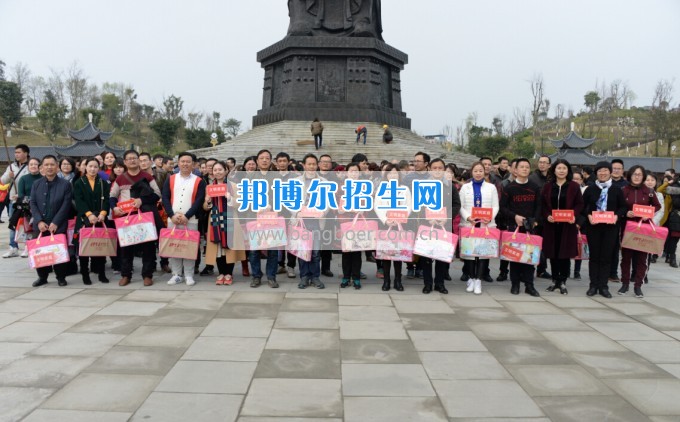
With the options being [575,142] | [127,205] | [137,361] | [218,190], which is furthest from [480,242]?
[575,142]

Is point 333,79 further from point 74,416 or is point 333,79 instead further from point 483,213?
point 74,416

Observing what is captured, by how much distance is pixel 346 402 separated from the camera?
3.01 metres

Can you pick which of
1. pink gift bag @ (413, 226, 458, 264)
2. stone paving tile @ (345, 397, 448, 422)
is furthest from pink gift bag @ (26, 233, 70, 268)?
stone paving tile @ (345, 397, 448, 422)

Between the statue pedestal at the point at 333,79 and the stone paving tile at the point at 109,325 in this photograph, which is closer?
the stone paving tile at the point at 109,325

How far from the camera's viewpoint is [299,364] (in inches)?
143

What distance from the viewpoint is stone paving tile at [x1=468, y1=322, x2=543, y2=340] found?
4340 millimetres

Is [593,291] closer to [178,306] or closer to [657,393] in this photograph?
[657,393]

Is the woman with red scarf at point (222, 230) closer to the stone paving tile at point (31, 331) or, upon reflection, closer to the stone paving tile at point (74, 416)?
the stone paving tile at point (31, 331)

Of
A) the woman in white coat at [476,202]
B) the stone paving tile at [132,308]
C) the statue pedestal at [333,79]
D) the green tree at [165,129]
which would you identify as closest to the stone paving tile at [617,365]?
the woman in white coat at [476,202]

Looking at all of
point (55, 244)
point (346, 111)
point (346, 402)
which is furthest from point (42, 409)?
point (346, 111)

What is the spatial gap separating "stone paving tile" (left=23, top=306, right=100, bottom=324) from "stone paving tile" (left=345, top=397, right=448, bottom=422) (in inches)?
127

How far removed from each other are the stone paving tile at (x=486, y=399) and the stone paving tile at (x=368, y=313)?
1586 mm

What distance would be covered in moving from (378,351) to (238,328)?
1.44 meters

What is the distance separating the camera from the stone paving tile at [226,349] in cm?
373
